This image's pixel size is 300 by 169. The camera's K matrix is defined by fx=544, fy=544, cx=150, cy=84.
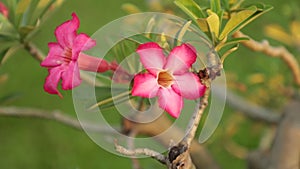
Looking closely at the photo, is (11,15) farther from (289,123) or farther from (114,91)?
(289,123)

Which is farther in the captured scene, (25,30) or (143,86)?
(25,30)

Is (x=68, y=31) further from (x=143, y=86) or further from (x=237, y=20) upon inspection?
(x=237, y=20)

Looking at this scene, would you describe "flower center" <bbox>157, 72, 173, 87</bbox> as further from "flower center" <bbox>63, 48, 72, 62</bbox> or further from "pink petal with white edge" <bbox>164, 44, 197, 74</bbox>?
"flower center" <bbox>63, 48, 72, 62</bbox>

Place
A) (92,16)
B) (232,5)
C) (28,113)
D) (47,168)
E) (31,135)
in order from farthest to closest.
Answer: (92,16)
(31,135)
(47,168)
(28,113)
(232,5)

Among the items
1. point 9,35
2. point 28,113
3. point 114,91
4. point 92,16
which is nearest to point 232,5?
point 114,91

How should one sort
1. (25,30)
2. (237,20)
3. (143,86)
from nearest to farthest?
(143,86), (237,20), (25,30)

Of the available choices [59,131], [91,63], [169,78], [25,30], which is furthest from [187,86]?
[59,131]

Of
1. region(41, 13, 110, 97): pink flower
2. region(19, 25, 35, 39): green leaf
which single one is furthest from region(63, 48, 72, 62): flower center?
region(19, 25, 35, 39): green leaf

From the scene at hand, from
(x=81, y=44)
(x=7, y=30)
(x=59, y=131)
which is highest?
(x=81, y=44)

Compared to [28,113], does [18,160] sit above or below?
below
